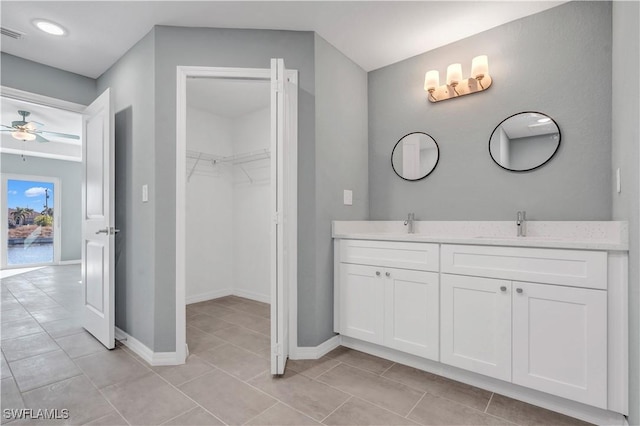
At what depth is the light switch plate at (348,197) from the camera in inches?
104

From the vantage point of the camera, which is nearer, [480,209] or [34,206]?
[480,209]

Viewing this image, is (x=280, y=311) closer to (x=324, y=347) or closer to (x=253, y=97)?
(x=324, y=347)

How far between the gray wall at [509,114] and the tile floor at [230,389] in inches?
48.4

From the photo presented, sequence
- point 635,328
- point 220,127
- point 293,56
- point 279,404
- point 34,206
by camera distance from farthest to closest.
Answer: point 34,206
point 220,127
point 293,56
point 279,404
point 635,328

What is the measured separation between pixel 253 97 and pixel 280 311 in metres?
2.54

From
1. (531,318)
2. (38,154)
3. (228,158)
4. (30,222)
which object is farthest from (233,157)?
(30,222)

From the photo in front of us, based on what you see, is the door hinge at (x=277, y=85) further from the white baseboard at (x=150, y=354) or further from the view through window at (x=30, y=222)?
the view through window at (x=30, y=222)

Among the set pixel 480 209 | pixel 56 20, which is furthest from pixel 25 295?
pixel 480 209

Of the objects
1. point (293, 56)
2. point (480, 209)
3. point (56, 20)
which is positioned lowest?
point (480, 209)

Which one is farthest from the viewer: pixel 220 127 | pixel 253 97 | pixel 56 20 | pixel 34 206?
pixel 34 206

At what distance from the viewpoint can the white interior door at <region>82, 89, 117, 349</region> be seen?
2.45 meters

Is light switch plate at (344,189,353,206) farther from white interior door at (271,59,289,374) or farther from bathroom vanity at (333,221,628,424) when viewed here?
white interior door at (271,59,289,374)

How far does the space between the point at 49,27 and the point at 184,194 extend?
5.01 ft

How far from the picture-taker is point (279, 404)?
1734 millimetres
